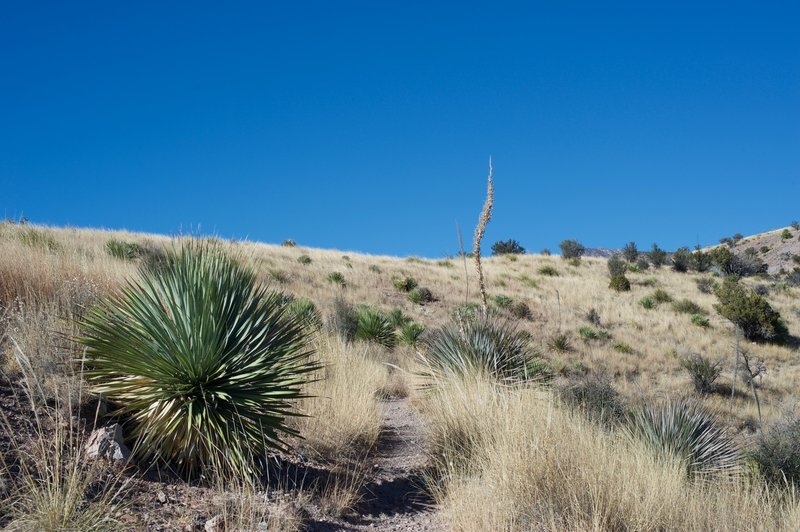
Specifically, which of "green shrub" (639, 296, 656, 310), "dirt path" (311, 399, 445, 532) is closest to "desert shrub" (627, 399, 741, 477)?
"dirt path" (311, 399, 445, 532)

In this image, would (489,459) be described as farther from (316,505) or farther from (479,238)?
(479,238)

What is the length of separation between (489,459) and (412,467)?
129 cm

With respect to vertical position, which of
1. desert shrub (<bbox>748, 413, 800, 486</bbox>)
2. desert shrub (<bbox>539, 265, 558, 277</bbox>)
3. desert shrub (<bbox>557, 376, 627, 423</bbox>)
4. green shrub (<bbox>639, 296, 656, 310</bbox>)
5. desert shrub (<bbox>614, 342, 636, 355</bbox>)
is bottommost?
desert shrub (<bbox>748, 413, 800, 486</bbox>)

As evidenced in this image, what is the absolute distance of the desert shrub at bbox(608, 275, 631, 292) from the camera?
109 ft

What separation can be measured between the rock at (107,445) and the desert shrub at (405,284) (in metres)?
22.9

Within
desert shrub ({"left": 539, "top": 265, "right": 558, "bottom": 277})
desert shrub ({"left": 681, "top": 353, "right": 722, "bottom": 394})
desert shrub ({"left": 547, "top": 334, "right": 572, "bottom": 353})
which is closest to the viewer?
desert shrub ({"left": 681, "top": 353, "right": 722, "bottom": 394})

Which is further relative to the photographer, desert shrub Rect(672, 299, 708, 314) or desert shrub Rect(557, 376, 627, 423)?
desert shrub Rect(672, 299, 708, 314)

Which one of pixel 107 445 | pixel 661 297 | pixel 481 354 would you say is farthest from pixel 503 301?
pixel 107 445

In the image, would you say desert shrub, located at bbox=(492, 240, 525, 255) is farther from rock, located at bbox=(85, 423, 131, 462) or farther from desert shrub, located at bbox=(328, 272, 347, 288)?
rock, located at bbox=(85, 423, 131, 462)

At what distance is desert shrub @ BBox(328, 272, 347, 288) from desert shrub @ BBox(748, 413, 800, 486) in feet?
63.3

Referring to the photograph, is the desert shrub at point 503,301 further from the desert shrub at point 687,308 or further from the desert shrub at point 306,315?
the desert shrub at point 306,315

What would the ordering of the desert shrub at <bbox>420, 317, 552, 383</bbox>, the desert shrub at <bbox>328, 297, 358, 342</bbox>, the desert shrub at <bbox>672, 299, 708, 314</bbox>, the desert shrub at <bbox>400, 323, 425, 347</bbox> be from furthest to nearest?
1. the desert shrub at <bbox>672, 299, 708, 314</bbox>
2. the desert shrub at <bbox>400, 323, 425, 347</bbox>
3. the desert shrub at <bbox>328, 297, 358, 342</bbox>
4. the desert shrub at <bbox>420, 317, 552, 383</bbox>

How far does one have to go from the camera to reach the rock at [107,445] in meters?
4.18

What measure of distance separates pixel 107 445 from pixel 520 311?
22527 millimetres
